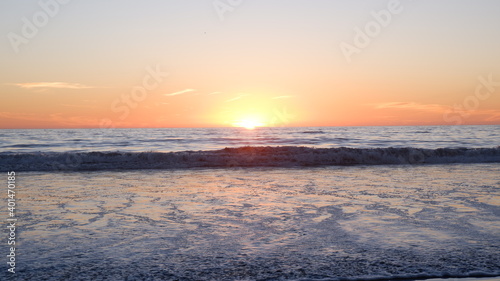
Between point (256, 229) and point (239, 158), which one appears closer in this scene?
point (256, 229)

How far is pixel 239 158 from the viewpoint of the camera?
18609 mm

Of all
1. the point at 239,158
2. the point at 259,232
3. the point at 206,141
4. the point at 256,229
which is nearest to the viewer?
the point at 259,232

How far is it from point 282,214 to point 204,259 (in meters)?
2.61

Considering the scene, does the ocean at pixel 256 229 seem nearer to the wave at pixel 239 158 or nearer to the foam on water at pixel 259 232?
the foam on water at pixel 259 232

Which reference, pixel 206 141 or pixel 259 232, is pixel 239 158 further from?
pixel 206 141

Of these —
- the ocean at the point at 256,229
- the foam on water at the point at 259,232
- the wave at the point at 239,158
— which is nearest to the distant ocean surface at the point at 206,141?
the wave at the point at 239,158

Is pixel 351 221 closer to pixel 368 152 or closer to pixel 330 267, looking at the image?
pixel 330 267

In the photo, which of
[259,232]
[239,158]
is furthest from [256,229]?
[239,158]

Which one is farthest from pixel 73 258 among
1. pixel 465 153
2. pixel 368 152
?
pixel 465 153

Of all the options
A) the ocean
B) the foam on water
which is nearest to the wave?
the ocean

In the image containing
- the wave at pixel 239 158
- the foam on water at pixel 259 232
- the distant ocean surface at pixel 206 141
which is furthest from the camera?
the distant ocean surface at pixel 206 141

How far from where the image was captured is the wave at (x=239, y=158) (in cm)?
1706

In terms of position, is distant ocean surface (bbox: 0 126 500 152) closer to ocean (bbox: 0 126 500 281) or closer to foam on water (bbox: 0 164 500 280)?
ocean (bbox: 0 126 500 281)

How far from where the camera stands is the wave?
672 inches
